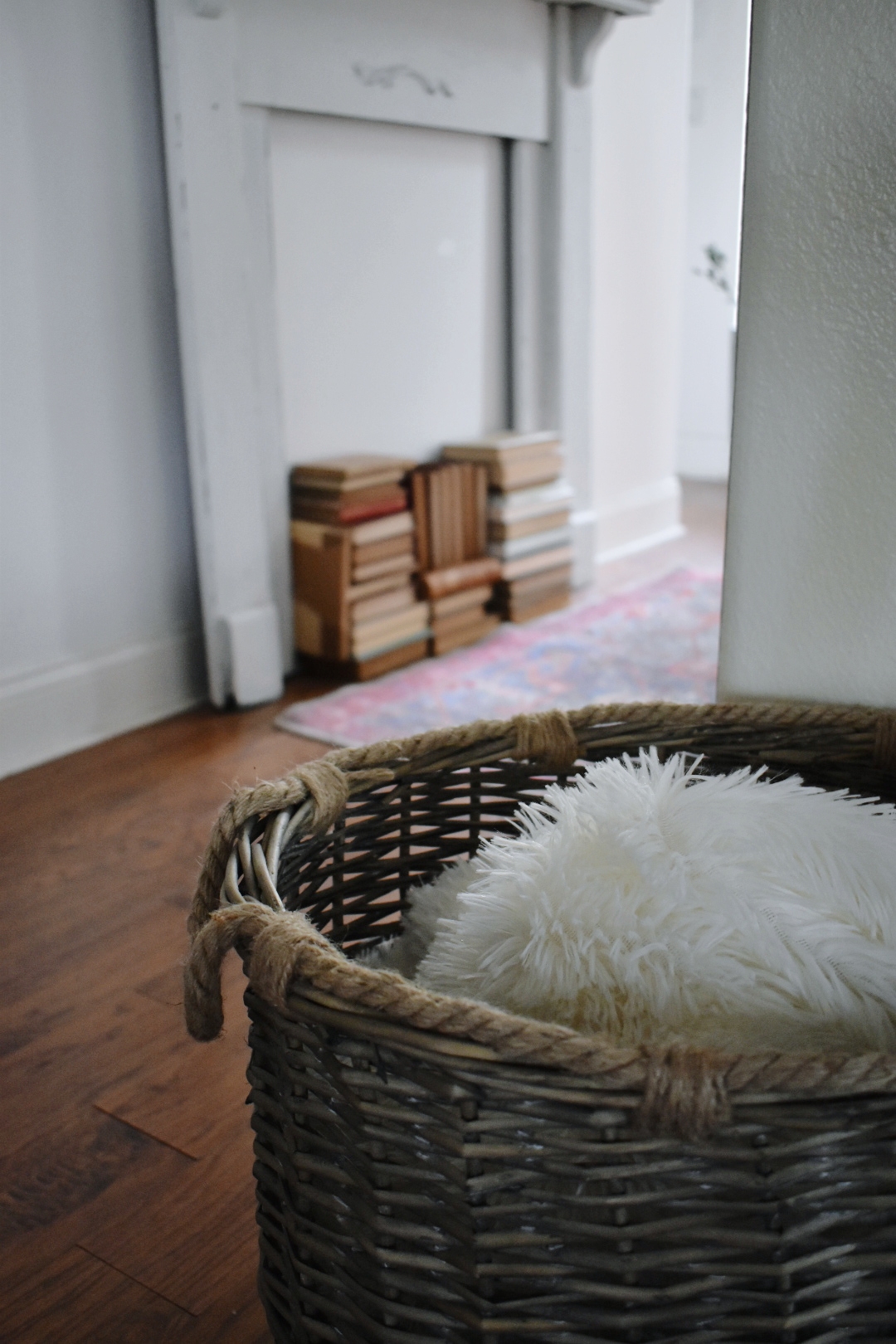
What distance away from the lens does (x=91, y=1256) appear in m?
0.97

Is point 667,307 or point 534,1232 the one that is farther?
point 667,307

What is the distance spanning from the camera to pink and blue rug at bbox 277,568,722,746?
7.66 feet

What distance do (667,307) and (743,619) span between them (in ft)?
10.7

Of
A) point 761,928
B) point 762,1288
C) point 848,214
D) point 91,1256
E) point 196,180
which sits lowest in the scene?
point 91,1256

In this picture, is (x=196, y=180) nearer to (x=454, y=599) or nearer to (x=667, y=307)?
(x=454, y=599)

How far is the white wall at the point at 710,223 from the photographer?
5.06m

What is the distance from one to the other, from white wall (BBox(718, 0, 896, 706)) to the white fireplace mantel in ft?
5.22

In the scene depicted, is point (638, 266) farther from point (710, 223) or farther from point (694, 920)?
point (694, 920)

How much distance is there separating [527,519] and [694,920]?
2.43 m

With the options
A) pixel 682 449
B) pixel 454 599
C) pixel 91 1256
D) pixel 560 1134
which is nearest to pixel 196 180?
pixel 454 599

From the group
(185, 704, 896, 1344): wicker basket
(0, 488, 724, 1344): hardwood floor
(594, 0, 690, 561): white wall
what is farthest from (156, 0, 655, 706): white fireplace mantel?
(185, 704, 896, 1344): wicker basket

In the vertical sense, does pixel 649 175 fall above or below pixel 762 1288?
above

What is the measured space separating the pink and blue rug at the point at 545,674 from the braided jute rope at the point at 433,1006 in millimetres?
1204

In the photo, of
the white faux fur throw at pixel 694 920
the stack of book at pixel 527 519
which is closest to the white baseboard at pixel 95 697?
the stack of book at pixel 527 519
